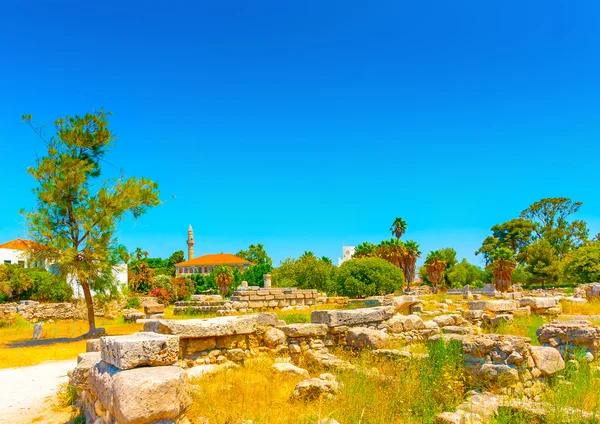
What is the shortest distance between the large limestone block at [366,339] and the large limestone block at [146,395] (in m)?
4.61

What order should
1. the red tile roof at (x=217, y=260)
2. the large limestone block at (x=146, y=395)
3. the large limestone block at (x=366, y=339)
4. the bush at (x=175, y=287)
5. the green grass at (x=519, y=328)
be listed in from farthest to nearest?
the red tile roof at (x=217, y=260), the bush at (x=175, y=287), the green grass at (x=519, y=328), the large limestone block at (x=366, y=339), the large limestone block at (x=146, y=395)

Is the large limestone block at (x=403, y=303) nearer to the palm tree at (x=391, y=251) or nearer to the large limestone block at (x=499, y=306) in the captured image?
the large limestone block at (x=499, y=306)

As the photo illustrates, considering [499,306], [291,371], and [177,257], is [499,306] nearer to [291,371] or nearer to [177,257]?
[291,371]

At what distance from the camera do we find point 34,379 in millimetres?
9625

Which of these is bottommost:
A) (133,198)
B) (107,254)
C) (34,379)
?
(34,379)

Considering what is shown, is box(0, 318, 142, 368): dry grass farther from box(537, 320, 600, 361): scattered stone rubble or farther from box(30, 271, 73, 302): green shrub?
box(537, 320, 600, 361): scattered stone rubble

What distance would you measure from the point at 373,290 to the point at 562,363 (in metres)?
22.7

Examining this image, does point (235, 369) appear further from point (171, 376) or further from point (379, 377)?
point (171, 376)

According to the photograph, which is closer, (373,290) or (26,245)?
(26,245)

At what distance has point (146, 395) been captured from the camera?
4.48 meters

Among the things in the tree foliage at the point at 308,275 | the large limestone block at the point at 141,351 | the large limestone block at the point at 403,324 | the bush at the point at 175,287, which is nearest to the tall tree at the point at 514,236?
the tree foliage at the point at 308,275

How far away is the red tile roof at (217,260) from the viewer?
76062 mm

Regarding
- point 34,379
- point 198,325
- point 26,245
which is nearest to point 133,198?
point 26,245

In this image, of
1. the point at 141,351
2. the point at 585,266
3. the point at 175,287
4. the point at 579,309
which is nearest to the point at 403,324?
the point at 141,351
